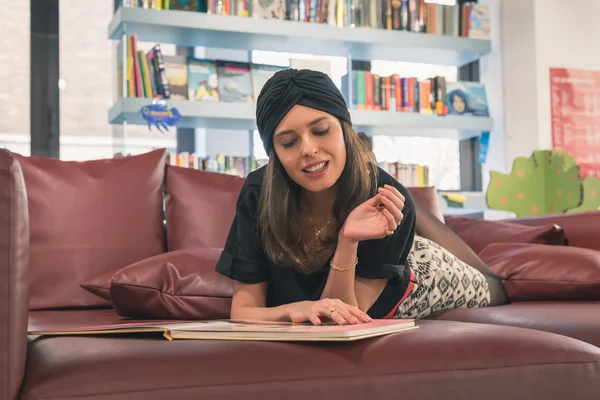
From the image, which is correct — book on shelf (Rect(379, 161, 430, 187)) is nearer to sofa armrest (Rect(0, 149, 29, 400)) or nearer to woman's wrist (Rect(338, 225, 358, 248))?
woman's wrist (Rect(338, 225, 358, 248))

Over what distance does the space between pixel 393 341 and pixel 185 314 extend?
650mm

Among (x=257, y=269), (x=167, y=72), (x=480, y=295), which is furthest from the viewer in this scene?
(x=167, y=72)

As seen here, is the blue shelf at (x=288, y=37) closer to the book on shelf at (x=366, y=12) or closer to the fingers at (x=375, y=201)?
the book on shelf at (x=366, y=12)

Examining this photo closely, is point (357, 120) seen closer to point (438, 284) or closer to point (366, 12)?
point (366, 12)

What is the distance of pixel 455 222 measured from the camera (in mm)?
2670

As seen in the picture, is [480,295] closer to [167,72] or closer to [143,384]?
[143,384]

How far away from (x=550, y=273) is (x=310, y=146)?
95 cm

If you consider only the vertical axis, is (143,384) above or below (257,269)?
below

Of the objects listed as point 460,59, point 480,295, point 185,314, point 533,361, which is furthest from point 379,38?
point 533,361

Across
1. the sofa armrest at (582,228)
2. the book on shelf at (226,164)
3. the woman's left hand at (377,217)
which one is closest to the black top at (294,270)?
the woman's left hand at (377,217)

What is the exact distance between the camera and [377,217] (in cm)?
142

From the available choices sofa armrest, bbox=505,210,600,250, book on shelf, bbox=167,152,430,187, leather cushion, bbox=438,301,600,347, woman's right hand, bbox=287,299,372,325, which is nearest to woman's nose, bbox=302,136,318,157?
woman's right hand, bbox=287,299,372,325

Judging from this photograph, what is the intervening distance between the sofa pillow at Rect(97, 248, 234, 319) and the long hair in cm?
19

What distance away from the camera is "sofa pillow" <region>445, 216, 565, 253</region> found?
2.40 metres
